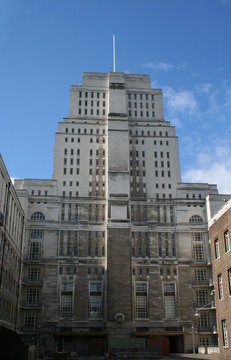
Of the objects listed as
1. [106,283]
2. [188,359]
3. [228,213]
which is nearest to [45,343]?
[106,283]

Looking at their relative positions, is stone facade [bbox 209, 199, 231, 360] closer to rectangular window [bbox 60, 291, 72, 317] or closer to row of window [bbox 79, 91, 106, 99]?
rectangular window [bbox 60, 291, 72, 317]

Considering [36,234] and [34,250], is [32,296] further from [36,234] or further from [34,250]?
[36,234]

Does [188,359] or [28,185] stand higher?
[28,185]

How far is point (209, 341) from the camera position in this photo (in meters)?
→ 75.2

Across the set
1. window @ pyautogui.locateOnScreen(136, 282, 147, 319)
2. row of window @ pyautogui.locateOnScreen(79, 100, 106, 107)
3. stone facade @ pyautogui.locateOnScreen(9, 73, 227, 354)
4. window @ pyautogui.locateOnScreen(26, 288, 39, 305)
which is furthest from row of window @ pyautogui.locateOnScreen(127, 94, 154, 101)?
window @ pyautogui.locateOnScreen(26, 288, 39, 305)

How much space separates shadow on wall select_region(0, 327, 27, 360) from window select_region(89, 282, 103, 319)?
47123 millimetres

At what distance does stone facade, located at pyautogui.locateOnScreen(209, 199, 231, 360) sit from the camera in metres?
31.5

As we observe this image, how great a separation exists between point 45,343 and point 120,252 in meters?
21.6

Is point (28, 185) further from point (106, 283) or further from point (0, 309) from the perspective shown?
point (0, 309)

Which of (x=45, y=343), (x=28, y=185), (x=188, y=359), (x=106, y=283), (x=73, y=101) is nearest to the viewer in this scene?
(x=188, y=359)

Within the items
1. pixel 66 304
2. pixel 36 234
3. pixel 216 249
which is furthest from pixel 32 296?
pixel 216 249

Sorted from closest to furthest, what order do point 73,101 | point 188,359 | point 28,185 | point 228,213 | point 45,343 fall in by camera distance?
point 228,213, point 188,359, point 45,343, point 28,185, point 73,101

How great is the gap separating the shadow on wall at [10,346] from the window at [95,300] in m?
47.1

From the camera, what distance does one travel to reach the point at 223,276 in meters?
32.6
